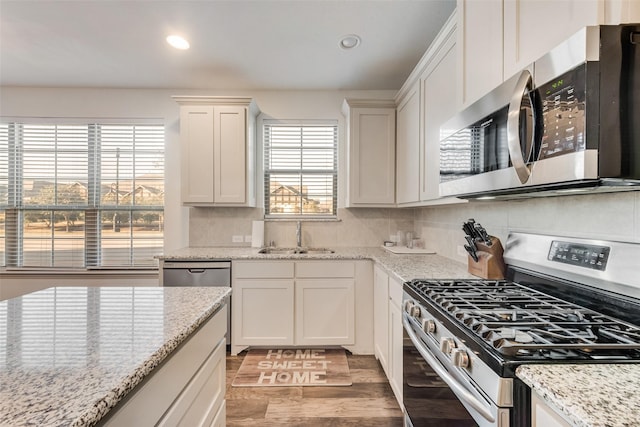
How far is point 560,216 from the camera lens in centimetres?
138

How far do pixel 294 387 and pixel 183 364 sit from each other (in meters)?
1.54

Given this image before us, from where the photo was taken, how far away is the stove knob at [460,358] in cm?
93

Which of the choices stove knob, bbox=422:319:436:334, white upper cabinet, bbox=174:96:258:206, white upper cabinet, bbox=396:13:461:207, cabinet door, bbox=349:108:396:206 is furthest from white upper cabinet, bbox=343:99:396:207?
stove knob, bbox=422:319:436:334

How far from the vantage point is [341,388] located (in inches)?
88.9

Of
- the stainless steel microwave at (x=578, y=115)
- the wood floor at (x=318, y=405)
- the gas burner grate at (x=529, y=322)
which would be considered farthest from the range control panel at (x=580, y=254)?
the wood floor at (x=318, y=405)

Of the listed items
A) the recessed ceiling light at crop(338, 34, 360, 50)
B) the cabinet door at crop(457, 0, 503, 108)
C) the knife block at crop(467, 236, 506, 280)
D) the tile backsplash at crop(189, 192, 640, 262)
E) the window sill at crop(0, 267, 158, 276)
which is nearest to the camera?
the tile backsplash at crop(189, 192, 640, 262)

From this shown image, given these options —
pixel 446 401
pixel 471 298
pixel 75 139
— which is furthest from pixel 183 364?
pixel 75 139

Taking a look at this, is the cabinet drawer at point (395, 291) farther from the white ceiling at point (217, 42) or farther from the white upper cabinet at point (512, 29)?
the white ceiling at point (217, 42)

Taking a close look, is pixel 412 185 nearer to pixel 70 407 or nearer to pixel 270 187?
pixel 270 187

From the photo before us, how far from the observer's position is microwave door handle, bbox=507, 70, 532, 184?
101 centimetres

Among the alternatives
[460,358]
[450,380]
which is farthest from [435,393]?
[460,358]

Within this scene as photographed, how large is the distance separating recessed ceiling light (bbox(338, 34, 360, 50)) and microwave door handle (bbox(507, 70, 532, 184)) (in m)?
1.68

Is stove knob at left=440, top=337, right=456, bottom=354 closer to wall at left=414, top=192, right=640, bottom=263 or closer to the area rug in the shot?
wall at left=414, top=192, right=640, bottom=263

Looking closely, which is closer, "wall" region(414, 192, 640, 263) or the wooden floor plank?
"wall" region(414, 192, 640, 263)
